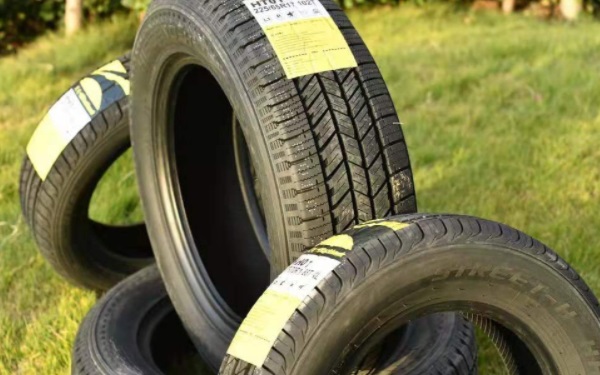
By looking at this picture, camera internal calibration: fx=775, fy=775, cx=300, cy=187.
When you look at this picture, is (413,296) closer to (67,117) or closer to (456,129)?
(67,117)

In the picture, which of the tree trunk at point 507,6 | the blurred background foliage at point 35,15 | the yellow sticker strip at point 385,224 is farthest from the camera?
the tree trunk at point 507,6

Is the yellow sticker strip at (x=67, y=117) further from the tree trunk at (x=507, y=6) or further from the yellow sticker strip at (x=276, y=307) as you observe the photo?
the tree trunk at (x=507, y=6)

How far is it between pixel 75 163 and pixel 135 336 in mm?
692

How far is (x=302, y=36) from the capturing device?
2.05 metres

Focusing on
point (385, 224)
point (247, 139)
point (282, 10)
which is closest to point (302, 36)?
point (282, 10)

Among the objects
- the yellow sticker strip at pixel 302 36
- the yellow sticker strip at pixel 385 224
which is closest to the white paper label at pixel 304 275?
the yellow sticker strip at pixel 385 224

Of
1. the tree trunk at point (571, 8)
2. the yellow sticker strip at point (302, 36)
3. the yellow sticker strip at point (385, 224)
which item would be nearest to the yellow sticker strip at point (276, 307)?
the yellow sticker strip at point (385, 224)

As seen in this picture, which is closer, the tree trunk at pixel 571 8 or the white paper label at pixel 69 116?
the white paper label at pixel 69 116

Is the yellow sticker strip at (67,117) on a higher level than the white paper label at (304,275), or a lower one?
higher

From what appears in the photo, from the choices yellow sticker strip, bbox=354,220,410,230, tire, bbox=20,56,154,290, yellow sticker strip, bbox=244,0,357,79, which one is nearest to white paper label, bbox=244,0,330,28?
yellow sticker strip, bbox=244,0,357,79

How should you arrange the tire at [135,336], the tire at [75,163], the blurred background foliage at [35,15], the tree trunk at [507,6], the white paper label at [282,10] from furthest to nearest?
the tree trunk at [507,6] → the blurred background foliage at [35,15] → the tire at [75,163] → the tire at [135,336] → the white paper label at [282,10]

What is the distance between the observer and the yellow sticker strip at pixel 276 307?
166cm

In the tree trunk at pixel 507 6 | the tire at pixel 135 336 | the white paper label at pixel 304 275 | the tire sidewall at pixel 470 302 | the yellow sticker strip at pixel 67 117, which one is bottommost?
the tree trunk at pixel 507 6

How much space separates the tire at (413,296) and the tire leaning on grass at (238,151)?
0.59ft
